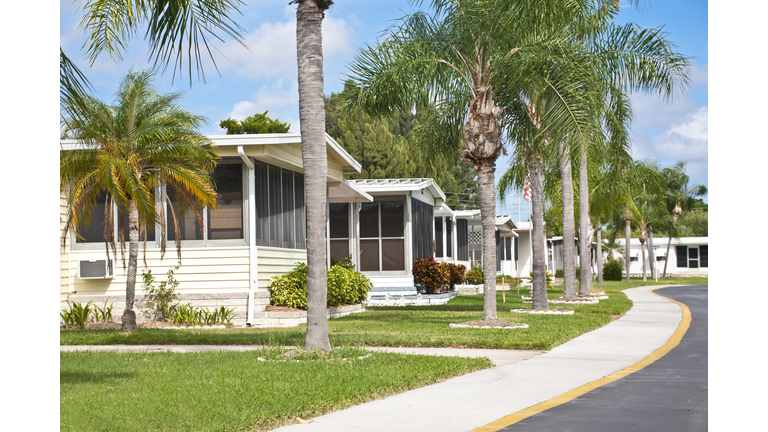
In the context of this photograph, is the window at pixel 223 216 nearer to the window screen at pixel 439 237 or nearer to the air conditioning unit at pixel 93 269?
the air conditioning unit at pixel 93 269

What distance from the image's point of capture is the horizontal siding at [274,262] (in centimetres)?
1564

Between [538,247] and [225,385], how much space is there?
41.9ft

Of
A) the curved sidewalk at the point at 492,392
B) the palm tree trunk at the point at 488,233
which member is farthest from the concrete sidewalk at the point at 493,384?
the palm tree trunk at the point at 488,233

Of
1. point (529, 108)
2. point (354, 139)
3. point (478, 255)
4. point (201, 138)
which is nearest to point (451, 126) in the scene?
point (529, 108)

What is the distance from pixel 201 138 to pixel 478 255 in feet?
90.9

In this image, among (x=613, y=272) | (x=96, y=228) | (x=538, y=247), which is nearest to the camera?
(x=96, y=228)

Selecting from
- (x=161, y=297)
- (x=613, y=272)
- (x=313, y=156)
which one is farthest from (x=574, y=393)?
A: (x=613, y=272)

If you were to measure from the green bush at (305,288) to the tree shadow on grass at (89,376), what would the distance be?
727cm

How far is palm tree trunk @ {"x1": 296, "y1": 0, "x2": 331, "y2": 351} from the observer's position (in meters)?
9.38

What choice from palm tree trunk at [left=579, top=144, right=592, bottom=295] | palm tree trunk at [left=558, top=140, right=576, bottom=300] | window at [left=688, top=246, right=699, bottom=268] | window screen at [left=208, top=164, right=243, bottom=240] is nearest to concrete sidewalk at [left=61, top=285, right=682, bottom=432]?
window screen at [left=208, top=164, right=243, bottom=240]

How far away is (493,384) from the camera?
782 centimetres

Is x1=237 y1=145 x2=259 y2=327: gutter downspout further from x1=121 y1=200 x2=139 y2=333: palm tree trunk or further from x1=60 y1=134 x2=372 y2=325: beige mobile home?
x1=121 y1=200 x2=139 y2=333: palm tree trunk

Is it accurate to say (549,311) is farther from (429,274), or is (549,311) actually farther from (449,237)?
(449,237)
